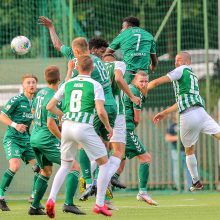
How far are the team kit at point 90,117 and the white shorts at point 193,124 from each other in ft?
0.05

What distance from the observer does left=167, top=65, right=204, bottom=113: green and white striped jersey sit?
16.9 metres

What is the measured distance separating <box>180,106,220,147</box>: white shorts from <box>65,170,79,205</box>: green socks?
3.66 metres

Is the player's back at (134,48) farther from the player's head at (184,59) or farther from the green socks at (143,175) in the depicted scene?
the green socks at (143,175)

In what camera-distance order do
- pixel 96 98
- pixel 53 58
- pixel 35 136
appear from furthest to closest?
1. pixel 53 58
2. pixel 35 136
3. pixel 96 98

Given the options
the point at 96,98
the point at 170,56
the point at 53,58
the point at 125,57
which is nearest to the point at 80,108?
the point at 96,98

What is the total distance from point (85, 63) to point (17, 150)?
477 centimetres

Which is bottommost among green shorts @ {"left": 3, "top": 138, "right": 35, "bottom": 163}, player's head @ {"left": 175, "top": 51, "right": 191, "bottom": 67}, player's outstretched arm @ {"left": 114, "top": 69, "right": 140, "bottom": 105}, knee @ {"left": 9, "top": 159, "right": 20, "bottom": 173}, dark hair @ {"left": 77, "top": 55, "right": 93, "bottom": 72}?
knee @ {"left": 9, "top": 159, "right": 20, "bottom": 173}

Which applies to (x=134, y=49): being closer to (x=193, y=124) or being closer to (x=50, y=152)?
(x=193, y=124)

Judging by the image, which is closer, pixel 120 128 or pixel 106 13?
pixel 120 128

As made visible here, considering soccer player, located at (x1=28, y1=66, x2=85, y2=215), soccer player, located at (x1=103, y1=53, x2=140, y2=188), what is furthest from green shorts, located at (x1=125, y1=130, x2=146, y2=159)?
soccer player, located at (x1=28, y1=66, x2=85, y2=215)

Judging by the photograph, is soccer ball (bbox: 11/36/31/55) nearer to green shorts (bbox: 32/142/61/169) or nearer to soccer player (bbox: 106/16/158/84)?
soccer player (bbox: 106/16/158/84)

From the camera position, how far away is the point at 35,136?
14.4 meters

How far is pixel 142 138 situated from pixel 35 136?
30.2 ft

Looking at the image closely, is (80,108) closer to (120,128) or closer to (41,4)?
(120,128)
